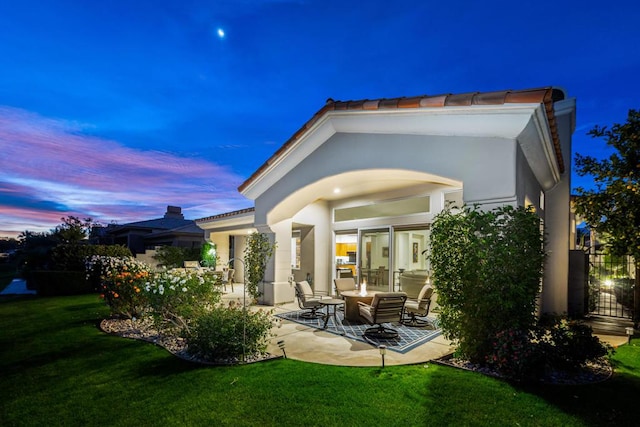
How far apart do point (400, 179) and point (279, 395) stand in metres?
6.44

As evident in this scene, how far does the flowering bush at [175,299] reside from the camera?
22.3ft

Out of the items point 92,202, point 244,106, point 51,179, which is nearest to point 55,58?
point 51,179

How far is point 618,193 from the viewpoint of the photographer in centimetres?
754

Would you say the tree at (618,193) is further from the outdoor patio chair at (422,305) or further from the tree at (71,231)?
the tree at (71,231)

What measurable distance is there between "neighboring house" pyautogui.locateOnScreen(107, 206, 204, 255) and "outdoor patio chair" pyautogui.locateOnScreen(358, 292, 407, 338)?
1831 cm

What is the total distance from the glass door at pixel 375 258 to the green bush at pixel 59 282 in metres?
12.9

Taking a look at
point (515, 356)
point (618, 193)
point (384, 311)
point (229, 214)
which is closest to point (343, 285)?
point (384, 311)

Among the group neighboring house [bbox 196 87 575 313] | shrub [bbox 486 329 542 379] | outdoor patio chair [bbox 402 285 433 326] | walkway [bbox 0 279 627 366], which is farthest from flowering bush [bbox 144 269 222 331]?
shrub [bbox 486 329 542 379]

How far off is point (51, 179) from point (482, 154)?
1989cm

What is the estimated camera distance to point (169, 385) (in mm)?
4496

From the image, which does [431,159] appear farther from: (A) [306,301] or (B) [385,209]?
(B) [385,209]

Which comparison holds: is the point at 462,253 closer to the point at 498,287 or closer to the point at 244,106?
the point at 498,287

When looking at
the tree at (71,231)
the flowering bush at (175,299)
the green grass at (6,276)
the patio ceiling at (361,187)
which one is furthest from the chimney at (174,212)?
the flowering bush at (175,299)

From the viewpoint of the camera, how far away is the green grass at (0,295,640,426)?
3633mm
